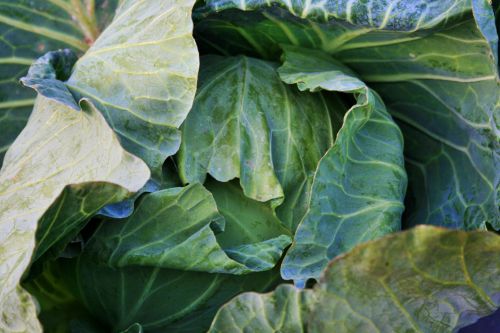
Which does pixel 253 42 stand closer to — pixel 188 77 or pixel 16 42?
pixel 188 77

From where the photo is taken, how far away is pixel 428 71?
1.75 m

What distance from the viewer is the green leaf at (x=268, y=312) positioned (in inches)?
51.3

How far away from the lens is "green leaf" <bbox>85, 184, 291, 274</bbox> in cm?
148

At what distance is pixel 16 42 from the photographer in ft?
6.65

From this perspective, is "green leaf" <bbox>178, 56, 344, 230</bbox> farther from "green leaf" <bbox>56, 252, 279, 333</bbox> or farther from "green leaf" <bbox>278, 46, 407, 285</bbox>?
"green leaf" <bbox>56, 252, 279, 333</bbox>

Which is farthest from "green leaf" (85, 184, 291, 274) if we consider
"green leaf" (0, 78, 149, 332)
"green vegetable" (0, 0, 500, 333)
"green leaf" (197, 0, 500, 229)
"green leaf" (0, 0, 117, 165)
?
"green leaf" (0, 0, 117, 165)

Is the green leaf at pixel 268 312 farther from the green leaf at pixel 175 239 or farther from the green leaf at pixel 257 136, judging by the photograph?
the green leaf at pixel 257 136

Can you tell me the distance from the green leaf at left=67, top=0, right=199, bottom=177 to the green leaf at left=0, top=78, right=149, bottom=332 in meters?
0.09

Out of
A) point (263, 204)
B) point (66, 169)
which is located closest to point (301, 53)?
point (263, 204)

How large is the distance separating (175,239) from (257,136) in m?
0.31

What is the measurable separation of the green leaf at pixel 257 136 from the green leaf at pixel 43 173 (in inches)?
9.0

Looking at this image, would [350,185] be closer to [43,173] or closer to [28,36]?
[43,173]

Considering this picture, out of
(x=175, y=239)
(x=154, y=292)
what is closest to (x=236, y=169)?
(x=175, y=239)

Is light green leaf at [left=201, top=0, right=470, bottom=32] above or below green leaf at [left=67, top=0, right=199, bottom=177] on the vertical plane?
above
